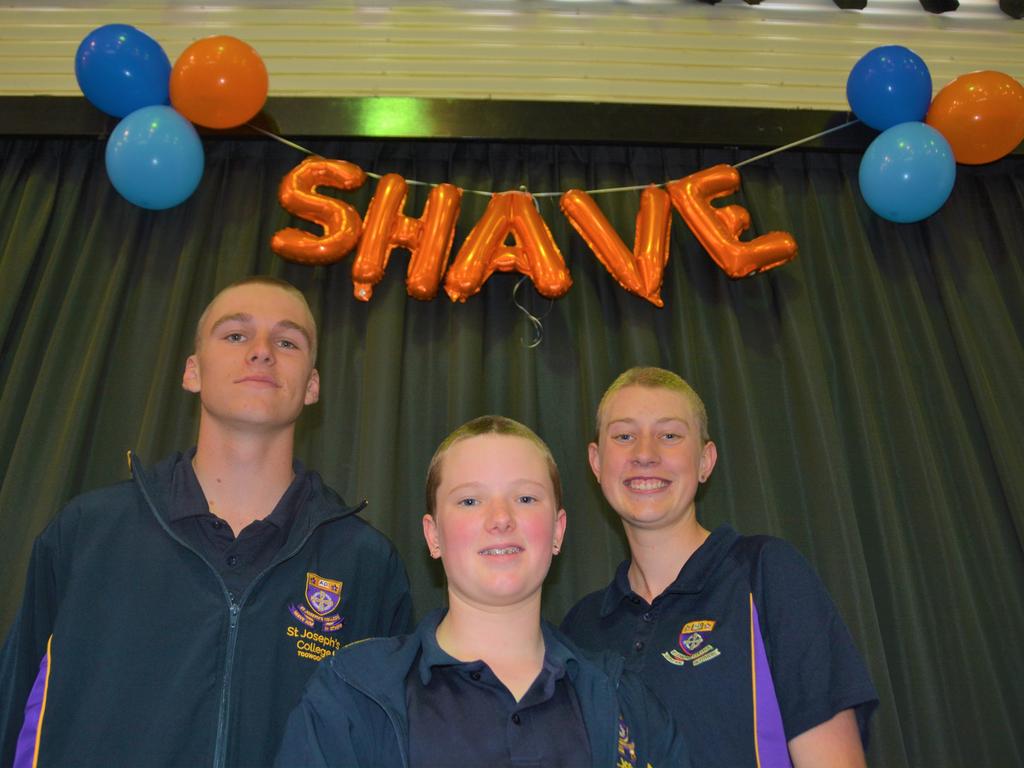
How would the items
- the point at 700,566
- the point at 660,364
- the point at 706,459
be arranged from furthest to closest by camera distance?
1. the point at 660,364
2. the point at 706,459
3. the point at 700,566

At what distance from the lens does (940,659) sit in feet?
8.20

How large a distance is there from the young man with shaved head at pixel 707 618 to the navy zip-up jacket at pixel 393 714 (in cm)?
19

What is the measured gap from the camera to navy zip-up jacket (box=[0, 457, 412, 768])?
5.17 feet

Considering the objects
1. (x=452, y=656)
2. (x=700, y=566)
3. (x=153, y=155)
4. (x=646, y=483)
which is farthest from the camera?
(x=153, y=155)

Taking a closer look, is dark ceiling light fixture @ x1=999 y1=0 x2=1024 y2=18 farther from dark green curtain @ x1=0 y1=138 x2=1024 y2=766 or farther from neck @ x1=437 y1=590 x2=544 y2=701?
neck @ x1=437 y1=590 x2=544 y2=701

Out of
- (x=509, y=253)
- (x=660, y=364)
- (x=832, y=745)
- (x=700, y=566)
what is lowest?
(x=832, y=745)

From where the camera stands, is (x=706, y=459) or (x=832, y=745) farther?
(x=706, y=459)

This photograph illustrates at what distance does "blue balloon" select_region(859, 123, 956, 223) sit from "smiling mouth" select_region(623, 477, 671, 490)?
4.61 ft

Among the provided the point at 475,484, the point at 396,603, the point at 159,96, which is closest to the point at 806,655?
the point at 475,484

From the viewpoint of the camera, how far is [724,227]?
9.09 feet

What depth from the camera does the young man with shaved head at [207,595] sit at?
5.21ft

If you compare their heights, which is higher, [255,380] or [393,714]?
[255,380]

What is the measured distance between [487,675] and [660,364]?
1.62m

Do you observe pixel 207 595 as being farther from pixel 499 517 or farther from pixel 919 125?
pixel 919 125
